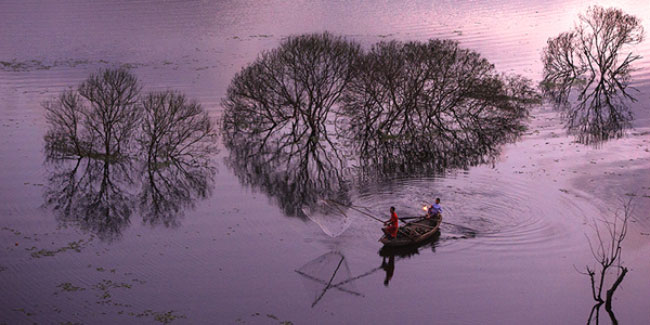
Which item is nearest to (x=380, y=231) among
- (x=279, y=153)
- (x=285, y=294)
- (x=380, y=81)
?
(x=285, y=294)

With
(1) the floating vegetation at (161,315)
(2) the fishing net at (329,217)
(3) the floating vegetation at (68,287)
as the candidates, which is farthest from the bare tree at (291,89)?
(1) the floating vegetation at (161,315)

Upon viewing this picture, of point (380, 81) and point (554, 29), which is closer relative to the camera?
point (380, 81)

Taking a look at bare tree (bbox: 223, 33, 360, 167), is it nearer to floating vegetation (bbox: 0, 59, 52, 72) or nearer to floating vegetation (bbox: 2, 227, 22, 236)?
floating vegetation (bbox: 2, 227, 22, 236)

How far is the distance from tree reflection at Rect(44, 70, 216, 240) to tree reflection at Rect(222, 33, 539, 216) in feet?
16.1

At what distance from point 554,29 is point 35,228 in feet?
348

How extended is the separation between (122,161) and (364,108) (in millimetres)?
25777

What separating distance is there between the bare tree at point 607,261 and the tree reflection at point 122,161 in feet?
89.3

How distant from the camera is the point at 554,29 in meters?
123

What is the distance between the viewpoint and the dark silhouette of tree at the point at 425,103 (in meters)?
63.7

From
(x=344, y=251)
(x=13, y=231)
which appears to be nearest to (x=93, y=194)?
(x=13, y=231)

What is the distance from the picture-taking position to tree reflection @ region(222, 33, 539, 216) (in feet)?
199

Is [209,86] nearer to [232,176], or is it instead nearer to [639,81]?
[232,176]

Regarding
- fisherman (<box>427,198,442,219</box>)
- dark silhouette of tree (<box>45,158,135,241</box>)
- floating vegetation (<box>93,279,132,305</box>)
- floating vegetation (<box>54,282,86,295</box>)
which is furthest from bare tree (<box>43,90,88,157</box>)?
fisherman (<box>427,198,442,219</box>)

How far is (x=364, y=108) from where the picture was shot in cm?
6850
